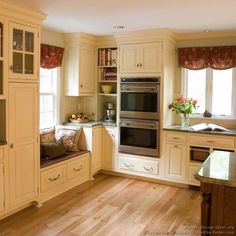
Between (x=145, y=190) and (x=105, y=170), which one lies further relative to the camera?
(x=105, y=170)

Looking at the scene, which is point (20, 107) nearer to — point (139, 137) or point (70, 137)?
point (70, 137)

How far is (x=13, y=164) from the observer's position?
3340mm

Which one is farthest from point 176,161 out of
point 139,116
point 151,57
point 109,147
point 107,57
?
point 107,57

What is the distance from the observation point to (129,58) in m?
4.73

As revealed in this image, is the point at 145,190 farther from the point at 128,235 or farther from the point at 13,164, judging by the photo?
the point at 13,164

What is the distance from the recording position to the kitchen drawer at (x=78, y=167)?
437cm

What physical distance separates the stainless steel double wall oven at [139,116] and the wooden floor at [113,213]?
2.09 feet

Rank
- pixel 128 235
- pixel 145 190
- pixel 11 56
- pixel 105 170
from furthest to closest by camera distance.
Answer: pixel 105 170 → pixel 145 190 → pixel 11 56 → pixel 128 235

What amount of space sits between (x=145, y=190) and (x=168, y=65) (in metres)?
1.99

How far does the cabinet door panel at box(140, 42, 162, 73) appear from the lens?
14.7 feet

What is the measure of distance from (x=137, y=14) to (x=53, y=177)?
7.96 ft

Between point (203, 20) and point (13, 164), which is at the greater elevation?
point (203, 20)

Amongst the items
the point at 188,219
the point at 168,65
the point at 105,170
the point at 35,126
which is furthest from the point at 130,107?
the point at 188,219

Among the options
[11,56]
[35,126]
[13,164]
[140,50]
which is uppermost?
[140,50]
